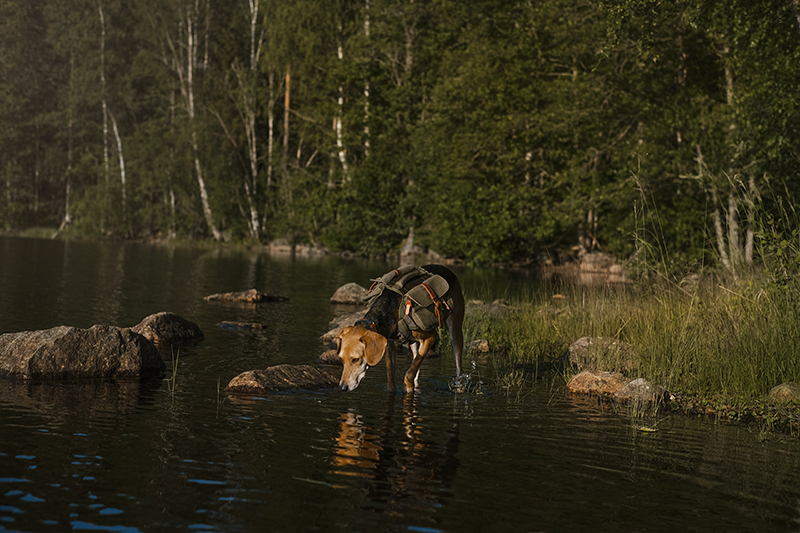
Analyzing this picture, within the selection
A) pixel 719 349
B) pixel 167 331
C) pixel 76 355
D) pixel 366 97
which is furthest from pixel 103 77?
pixel 719 349

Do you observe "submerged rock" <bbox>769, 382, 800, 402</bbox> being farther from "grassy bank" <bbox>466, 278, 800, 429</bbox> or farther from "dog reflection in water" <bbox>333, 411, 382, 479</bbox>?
"dog reflection in water" <bbox>333, 411, 382, 479</bbox>

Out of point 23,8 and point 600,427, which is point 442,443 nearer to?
point 600,427

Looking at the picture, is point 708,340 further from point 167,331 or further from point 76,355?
point 167,331

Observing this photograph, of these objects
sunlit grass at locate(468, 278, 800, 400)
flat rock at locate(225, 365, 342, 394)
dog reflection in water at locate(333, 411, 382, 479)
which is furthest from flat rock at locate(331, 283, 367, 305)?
dog reflection in water at locate(333, 411, 382, 479)

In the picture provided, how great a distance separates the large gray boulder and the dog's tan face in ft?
13.0

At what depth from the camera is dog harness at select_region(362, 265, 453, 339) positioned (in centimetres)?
970

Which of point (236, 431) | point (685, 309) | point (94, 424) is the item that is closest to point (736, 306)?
point (685, 309)

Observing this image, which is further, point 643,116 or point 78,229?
point 78,229

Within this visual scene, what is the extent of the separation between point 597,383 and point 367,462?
4981mm

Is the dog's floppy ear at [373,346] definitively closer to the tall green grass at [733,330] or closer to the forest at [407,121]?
the tall green grass at [733,330]

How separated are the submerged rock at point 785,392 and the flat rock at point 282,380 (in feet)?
18.8

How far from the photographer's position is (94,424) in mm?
8141

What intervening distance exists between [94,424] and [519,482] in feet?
14.8

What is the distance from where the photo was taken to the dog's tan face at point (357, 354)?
346 inches
